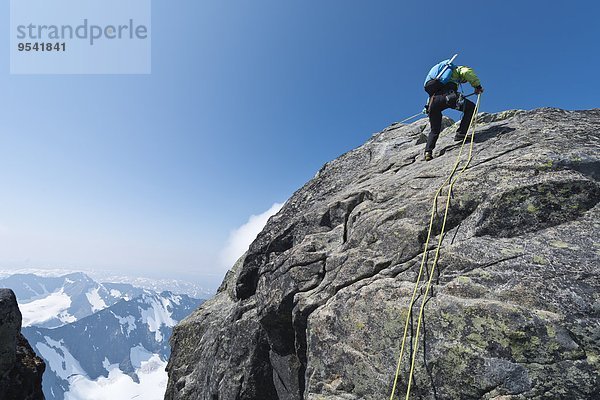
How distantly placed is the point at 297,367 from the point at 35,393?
13.7 m

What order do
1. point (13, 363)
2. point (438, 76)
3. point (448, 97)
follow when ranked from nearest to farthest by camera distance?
point (448, 97) → point (438, 76) → point (13, 363)

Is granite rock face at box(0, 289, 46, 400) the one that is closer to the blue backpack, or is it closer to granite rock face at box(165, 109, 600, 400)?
granite rock face at box(165, 109, 600, 400)

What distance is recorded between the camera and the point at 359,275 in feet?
30.5

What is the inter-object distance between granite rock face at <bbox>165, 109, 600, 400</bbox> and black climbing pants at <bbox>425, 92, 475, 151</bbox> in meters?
0.75

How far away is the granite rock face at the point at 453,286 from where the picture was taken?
6.30 m

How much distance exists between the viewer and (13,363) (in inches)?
539

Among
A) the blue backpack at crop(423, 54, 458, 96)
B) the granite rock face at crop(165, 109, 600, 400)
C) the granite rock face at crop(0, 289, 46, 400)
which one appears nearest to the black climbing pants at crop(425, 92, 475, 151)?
the blue backpack at crop(423, 54, 458, 96)

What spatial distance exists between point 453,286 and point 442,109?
8452mm

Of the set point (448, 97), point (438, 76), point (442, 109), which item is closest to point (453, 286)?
point (442, 109)

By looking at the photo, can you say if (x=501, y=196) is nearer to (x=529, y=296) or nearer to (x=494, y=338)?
(x=529, y=296)

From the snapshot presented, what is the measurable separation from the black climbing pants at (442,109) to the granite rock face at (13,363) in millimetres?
19884

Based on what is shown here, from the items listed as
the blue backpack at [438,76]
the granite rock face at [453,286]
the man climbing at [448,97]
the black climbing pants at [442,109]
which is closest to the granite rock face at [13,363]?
the granite rock face at [453,286]

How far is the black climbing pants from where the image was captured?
12.8 m

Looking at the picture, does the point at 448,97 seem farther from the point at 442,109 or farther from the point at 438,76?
the point at 438,76
